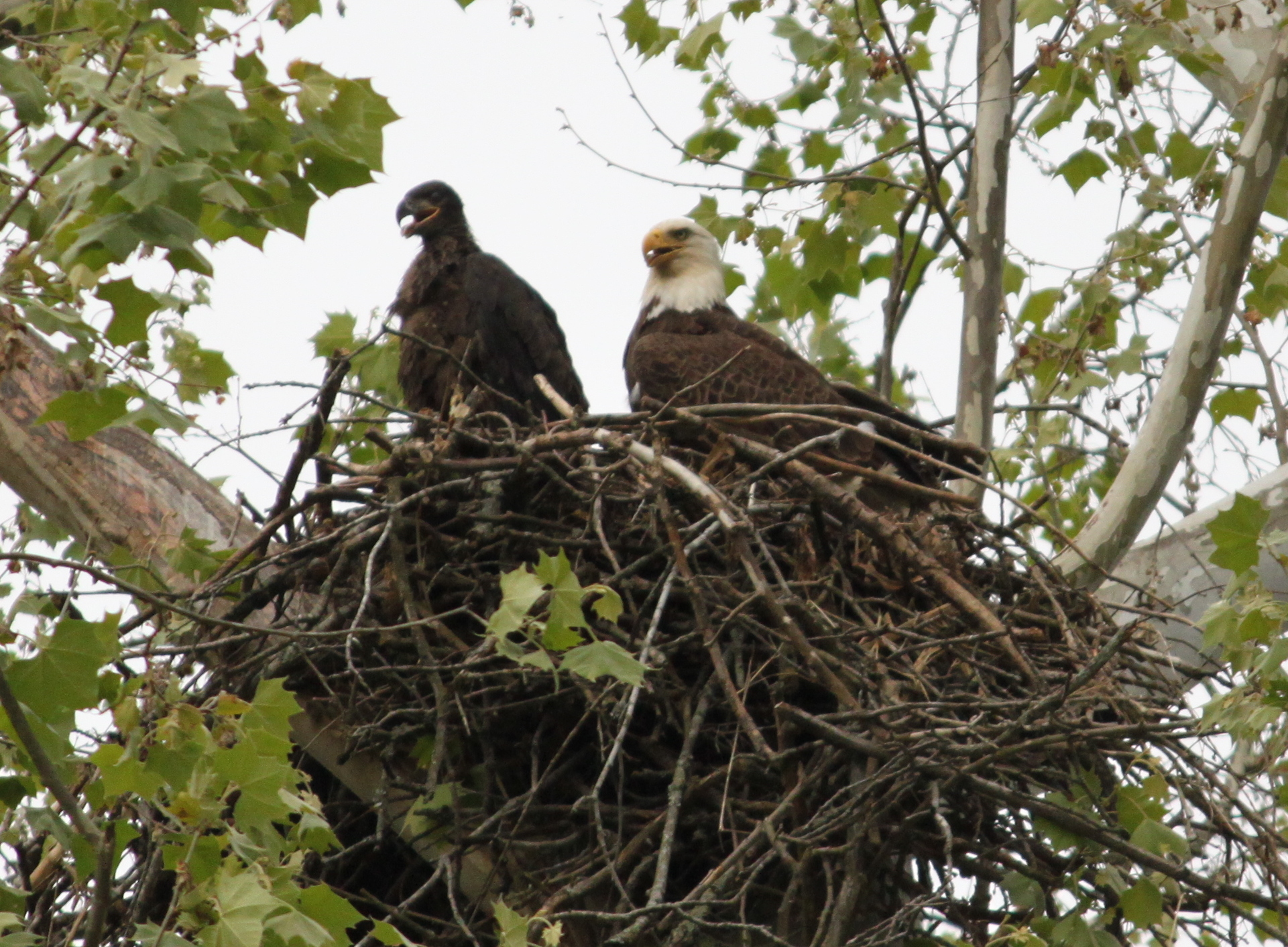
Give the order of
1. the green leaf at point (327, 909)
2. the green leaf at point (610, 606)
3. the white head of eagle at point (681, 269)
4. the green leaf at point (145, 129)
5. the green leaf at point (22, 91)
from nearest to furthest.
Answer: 1. the green leaf at point (145, 129)
2. the green leaf at point (327, 909)
3. the green leaf at point (22, 91)
4. the green leaf at point (610, 606)
5. the white head of eagle at point (681, 269)

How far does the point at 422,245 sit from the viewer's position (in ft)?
20.2

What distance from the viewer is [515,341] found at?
18.5 ft

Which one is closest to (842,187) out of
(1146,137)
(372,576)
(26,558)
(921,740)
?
(1146,137)

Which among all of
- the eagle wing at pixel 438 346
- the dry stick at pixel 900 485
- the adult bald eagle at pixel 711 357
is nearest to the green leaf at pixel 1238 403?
the adult bald eagle at pixel 711 357

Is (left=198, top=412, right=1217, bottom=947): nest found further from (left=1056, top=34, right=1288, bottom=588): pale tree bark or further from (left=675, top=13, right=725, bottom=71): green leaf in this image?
(left=675, top=13, right=725, bottom=71): green leaf

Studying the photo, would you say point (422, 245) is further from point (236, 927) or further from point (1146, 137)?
point (236, 927)

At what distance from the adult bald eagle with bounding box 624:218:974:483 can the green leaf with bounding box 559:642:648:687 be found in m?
1.73

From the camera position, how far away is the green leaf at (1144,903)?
133 inches

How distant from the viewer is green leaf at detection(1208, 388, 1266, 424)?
6016 mm

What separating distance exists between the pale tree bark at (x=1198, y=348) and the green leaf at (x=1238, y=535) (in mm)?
1344

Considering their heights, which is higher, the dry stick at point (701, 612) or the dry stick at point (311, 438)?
the dry stick at point (311, 438)

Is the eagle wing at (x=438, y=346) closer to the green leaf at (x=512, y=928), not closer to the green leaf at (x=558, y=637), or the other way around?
the green leaf at (x=558, y=637)

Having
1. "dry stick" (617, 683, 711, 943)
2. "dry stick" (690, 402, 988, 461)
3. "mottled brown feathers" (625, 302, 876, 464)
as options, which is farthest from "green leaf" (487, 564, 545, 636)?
"mottled brown feathers" (625, 302, 876, 464)

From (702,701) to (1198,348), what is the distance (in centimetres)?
216
